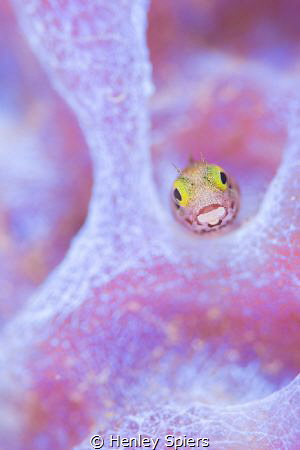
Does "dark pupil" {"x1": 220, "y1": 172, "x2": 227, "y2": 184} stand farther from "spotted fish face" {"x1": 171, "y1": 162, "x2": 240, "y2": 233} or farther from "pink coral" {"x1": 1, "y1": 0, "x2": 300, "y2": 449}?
"pink coral" {"x1": 1, "y1": 0, "x2": 300, "y2": 449}

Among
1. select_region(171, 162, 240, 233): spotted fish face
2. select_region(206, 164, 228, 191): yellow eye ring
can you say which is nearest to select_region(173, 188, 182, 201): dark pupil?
select_region(171, 162, 240, 233): spotted fish face

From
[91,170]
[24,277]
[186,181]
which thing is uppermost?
[91,170]

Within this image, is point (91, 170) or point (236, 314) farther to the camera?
point (91, 170)

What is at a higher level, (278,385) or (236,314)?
(236,314)

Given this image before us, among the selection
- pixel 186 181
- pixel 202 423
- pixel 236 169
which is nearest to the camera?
pixel 202 423

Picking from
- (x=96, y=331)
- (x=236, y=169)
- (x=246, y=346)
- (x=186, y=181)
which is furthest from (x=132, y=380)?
(x=236, y=169)

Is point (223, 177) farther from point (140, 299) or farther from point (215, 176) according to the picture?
point (140, 299)

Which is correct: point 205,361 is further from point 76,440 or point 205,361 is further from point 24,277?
point 24,277
